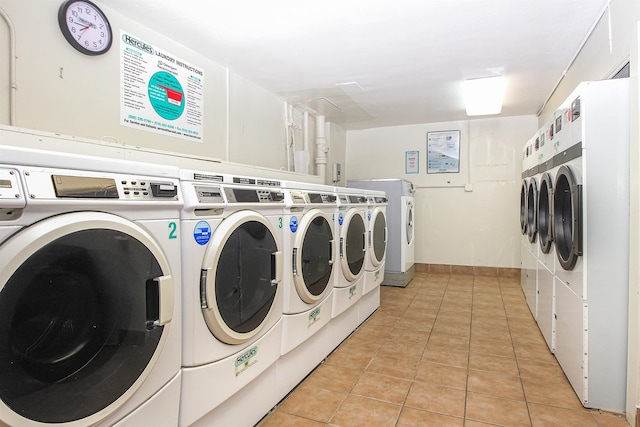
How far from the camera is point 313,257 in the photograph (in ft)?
7.16

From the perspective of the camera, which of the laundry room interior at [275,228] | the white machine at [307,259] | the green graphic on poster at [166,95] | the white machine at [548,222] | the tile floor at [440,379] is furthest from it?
the green graphic on poster at [166,95]

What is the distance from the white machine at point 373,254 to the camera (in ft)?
10.5

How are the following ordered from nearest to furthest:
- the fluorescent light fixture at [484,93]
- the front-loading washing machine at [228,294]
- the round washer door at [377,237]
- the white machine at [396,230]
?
1. the front-loading washing machine at [228,294]
2. the round washer door at [377,237]
3. the fluorescent light fixture at [484,93]
4. the white machine at [396,230]

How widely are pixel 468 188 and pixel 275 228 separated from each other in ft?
14.4

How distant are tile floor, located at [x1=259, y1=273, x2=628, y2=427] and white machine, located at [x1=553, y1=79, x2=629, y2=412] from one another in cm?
24

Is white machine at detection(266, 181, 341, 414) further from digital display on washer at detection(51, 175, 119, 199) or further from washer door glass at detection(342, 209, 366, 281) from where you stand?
digital display on washer at detection(51, 175, 119, 199)

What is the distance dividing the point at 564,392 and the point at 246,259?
202 centimetres

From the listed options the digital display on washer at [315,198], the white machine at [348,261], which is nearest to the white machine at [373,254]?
the white machine at [348,261]

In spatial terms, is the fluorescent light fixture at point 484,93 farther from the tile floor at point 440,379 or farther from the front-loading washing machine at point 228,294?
the front-loading washing machine at point 228,294

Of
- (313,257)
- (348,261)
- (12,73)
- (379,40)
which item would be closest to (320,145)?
(379,40)

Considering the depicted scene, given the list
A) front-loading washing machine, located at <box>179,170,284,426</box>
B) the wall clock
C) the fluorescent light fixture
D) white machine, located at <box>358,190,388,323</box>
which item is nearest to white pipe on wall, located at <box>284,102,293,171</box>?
white machine, located at <box>358,190,388,323</box>

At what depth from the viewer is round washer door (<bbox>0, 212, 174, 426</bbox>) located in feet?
2.58

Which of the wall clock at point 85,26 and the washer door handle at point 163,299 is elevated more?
the wall clock at point 85,26

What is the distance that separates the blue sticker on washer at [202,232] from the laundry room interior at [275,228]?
0.01 m
